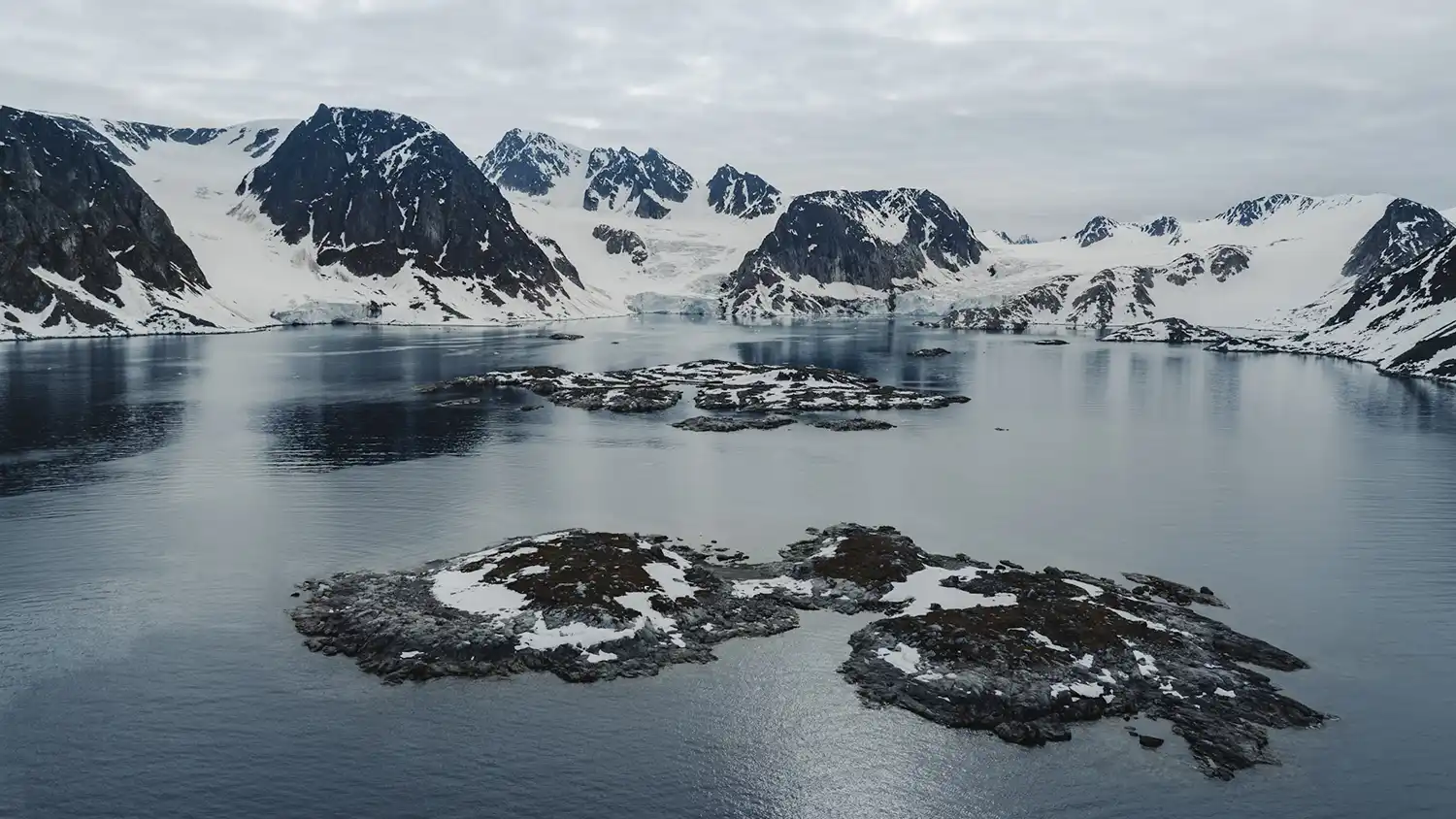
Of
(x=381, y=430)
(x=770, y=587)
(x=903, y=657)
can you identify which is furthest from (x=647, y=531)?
(x=381, y=430)

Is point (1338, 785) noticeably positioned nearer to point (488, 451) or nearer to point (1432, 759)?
point (1432, 759)

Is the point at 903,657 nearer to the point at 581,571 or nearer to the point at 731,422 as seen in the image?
the point at 581,571

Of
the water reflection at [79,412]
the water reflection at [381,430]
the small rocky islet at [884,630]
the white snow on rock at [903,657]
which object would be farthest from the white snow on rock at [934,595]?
the water reflection at [79,412]

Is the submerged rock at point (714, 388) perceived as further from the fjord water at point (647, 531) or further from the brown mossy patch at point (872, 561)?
the brown mossy patch at point (872, 561)

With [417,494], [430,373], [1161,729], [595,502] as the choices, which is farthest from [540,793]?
[430,373]

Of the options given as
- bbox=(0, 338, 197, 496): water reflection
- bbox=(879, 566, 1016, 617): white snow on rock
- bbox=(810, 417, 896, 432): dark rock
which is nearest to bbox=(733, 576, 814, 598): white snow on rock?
bbox=(879, 566, 1016, 617): white snow on rock
